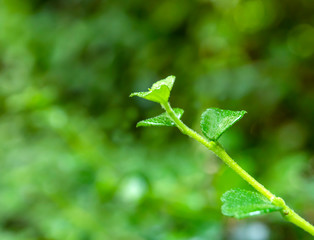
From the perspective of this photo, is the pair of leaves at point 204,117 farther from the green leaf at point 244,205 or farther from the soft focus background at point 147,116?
the soft focus background at point 147,116

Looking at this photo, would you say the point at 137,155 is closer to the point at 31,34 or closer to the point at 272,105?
the point at 272,105

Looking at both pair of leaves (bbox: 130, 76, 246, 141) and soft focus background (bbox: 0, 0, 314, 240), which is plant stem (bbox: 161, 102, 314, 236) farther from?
soft focus background (bbox: 0, 0, 314, 240)

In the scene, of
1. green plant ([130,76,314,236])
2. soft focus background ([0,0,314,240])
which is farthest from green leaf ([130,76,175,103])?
soft focus background ([0,0,314,240])

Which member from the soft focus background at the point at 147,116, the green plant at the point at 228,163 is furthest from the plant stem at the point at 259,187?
the soft focus background at the point at 147,116

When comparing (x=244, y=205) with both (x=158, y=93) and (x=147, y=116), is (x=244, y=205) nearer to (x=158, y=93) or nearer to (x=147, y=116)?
(x=158, y=93)

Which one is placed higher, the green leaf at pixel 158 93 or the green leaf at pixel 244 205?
the green leaf at pixel 158 93

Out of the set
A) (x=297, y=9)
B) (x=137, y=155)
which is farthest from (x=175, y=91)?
(x=297, y=9)
